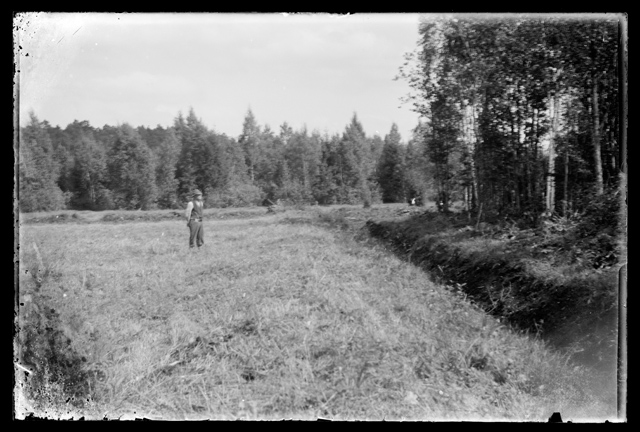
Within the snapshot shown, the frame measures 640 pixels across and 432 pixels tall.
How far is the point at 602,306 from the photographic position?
13.4 feet

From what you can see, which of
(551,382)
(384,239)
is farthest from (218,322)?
(551,382)

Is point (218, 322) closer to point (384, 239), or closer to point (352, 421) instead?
point (352, 421)

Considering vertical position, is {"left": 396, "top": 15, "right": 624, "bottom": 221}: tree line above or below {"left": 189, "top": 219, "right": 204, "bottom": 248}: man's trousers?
above

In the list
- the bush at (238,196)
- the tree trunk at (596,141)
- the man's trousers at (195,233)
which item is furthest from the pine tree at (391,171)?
the man's trousers at (195,233)

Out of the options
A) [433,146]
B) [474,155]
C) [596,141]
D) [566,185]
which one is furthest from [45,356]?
[596,141]

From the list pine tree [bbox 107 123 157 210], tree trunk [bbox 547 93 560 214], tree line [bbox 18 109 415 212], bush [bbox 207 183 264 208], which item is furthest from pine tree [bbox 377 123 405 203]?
pine tree [bbox 107 123 157 210]

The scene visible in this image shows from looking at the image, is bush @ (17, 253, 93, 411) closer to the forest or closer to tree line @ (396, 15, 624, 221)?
the forest

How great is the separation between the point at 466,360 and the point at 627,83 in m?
3.09

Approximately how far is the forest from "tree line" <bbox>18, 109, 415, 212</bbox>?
1 cm

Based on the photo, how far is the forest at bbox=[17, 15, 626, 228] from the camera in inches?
153

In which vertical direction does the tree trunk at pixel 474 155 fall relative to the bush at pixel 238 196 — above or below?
above

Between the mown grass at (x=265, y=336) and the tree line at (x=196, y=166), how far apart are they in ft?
1.06

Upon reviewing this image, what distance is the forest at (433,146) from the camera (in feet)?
12.7

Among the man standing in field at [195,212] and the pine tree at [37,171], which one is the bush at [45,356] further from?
the man standing in field at [195,212]
